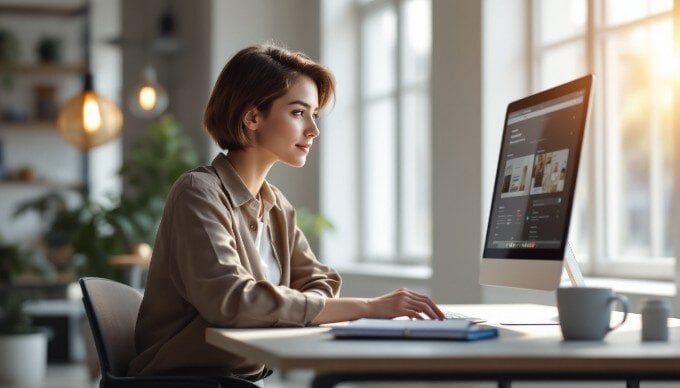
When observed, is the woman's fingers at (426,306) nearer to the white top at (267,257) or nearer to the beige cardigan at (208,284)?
the beige cardigan at (208,284)

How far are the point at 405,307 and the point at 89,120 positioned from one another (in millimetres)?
4748

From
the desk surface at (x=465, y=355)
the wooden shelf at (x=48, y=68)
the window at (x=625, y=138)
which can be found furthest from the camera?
the wooden shelf at (x=48, y=68)

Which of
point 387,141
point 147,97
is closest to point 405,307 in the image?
point 387,141

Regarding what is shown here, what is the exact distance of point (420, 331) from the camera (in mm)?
1787

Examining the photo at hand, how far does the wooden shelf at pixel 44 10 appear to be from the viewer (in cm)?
968

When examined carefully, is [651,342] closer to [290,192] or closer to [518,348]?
[518,348]

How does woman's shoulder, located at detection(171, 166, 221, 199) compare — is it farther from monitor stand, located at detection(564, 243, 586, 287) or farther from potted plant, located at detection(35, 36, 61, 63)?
potted plant, located at detection(35, 36, 61, 63)

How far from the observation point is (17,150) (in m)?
9.79

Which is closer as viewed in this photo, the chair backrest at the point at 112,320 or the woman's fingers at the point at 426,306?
the woman's fingers at the point at 426,306

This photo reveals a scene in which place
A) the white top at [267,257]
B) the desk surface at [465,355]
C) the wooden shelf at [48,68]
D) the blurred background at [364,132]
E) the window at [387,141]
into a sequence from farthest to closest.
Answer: the wooden shelf at [48,68] < the window at [387,141] < the blurred background at [364,132] < the white top at [267,257] < the desk surface at [465,355]

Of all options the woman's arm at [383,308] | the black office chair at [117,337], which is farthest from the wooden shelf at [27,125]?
the woman's arm at [383,308]

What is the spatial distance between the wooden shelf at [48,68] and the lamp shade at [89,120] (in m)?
3.13

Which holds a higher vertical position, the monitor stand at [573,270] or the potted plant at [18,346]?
the monitor stand at [573,270]

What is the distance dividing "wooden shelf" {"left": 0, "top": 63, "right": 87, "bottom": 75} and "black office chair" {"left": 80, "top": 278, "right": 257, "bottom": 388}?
7443mm
